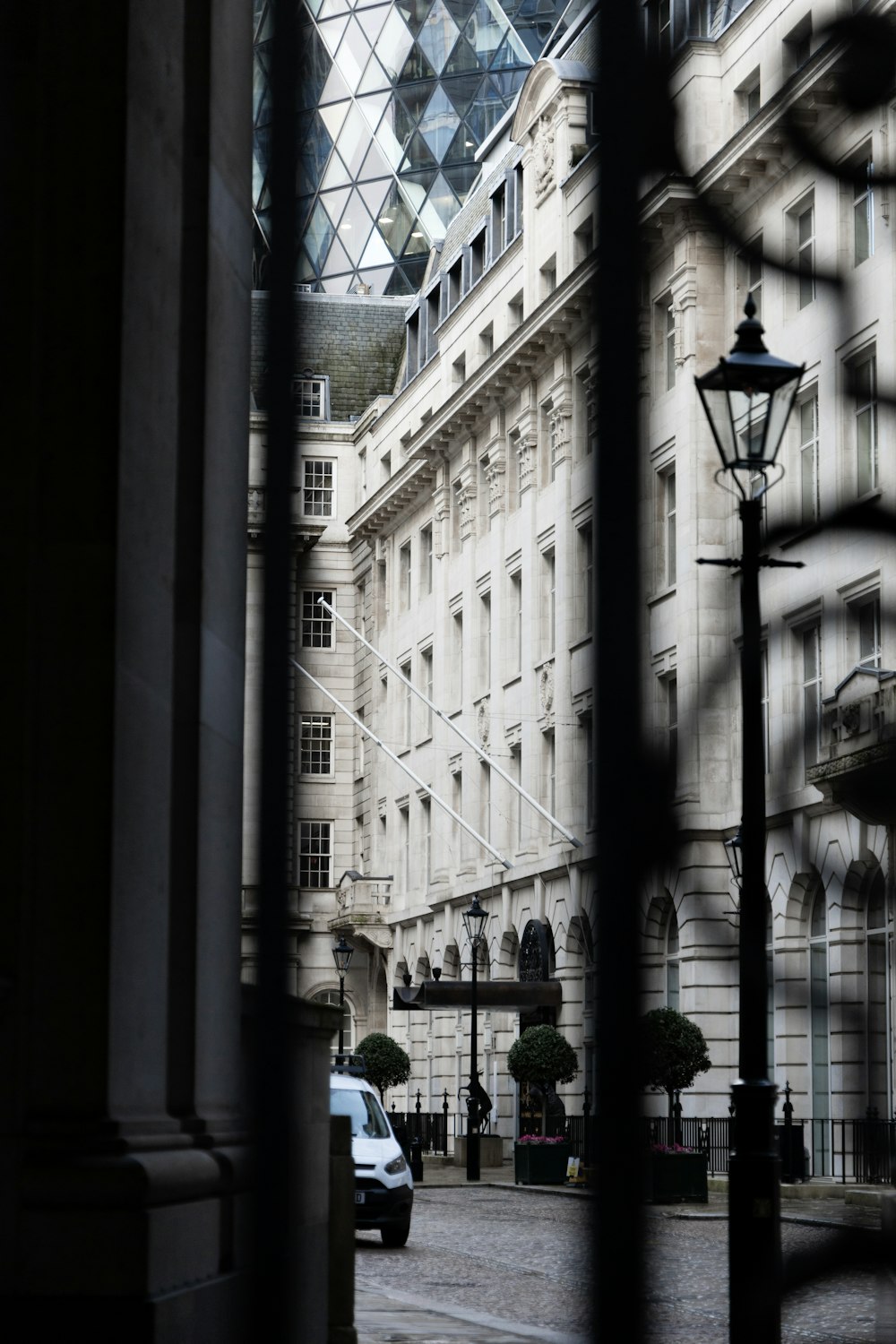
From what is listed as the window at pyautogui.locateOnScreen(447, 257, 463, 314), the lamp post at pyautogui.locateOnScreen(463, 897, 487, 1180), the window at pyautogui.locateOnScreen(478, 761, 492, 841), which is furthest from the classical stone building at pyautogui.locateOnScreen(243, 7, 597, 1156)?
the window at pyautogui.locateOnScreen(447, 257, 463, 314)

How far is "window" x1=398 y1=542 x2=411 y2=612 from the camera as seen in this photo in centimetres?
315

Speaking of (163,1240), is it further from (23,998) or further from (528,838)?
(528,838)

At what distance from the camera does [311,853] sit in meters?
1.92

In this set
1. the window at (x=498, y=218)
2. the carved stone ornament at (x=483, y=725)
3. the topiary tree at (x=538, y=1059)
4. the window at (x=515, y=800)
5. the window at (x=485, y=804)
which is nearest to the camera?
the carved stone ornament at (x=483, y=725)

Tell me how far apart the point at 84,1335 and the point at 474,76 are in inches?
3330

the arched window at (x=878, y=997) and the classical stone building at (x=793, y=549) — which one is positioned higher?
the classical stone building at (x=793, y=549)

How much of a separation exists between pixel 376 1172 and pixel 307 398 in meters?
19.2

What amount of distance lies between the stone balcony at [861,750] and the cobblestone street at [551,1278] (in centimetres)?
37

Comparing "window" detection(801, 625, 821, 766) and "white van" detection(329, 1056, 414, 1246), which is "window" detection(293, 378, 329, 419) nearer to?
"window" detection(801, 625, 821, 766)

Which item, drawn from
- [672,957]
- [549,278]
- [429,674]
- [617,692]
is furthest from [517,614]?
[617,692]

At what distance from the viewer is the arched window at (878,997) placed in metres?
1.71

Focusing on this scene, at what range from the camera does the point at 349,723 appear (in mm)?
2406

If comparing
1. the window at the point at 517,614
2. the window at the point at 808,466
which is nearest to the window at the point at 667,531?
the window at the point at 808,466

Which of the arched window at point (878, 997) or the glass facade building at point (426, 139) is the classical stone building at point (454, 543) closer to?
the arched window at point (878, 997)
